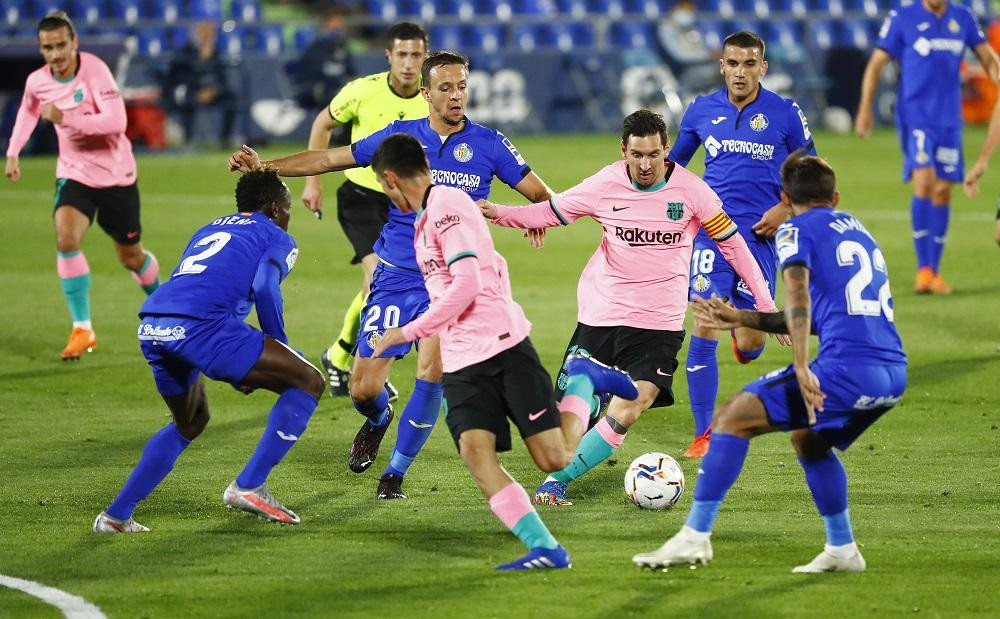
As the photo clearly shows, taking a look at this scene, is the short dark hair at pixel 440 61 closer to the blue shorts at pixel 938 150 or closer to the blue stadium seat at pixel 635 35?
the blue shorts at pixel 938 150

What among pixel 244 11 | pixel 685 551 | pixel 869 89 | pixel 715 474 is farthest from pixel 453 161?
pixel 244 11

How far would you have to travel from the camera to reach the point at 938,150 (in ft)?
45.7

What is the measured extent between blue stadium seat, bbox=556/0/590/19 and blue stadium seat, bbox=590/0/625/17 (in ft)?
0.56

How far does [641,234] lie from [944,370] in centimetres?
410

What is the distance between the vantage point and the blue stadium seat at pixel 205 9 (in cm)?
3058

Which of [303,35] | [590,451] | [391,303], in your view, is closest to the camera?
[590,451]

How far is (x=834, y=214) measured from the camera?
612cm

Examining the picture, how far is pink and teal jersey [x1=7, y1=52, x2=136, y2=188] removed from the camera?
11.6 m

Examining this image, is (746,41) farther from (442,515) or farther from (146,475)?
(146,475)

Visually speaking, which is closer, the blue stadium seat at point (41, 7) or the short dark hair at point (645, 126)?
the short dark hair at point (645, 126)

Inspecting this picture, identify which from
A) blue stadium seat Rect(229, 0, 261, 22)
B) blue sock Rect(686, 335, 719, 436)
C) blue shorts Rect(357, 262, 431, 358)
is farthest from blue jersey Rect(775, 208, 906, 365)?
blue stadium seat Rect(229, 0, 261, 22)

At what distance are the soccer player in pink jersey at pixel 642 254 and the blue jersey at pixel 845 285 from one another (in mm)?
1653

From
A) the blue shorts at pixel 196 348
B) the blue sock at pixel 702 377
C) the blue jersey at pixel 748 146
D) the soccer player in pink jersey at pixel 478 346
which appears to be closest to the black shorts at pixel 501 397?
the soccer player in pink jersey at pixel 478 346

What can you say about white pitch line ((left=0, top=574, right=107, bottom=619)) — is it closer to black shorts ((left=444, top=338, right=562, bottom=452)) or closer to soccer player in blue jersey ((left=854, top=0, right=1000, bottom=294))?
black shorts ((left=444, top=338, right=562, bottom=452))
